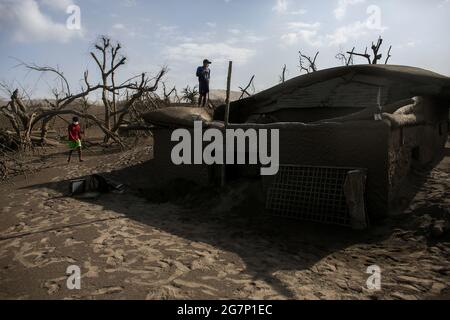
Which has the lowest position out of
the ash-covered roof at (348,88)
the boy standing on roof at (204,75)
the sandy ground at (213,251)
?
the sandy ground at (213,251)

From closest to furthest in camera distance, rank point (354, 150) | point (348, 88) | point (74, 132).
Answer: point (354, 150)
point (348, 88)
point (74, 132)

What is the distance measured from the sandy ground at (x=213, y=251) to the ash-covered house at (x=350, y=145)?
31cm

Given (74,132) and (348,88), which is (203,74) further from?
(74,132)

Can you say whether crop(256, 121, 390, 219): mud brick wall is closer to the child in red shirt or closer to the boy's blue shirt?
the boy's blue shirt

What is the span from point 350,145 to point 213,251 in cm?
237

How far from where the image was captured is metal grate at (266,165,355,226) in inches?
196

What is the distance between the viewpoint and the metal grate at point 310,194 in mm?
4979

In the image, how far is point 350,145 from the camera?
4.98m

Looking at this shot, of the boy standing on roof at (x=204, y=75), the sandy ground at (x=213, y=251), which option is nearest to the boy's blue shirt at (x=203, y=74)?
the boy standing on roof at (x=204, y=75)

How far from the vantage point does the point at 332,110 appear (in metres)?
7.52

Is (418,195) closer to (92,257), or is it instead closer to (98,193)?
(92,257)

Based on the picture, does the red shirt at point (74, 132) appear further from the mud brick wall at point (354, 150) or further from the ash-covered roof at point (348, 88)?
the mud brick wall at point (354, 150)

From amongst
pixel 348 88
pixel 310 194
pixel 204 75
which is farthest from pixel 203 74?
pixel 310 194
